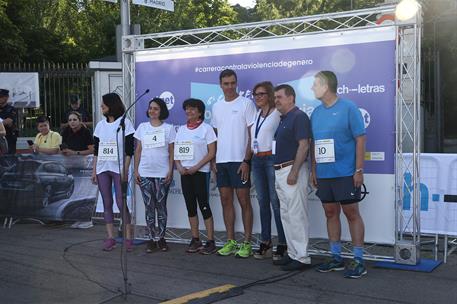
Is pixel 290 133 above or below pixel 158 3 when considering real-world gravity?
below

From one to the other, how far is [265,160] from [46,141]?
4.50 meters

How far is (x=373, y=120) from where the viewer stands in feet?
20.4

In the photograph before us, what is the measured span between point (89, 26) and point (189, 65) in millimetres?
34602

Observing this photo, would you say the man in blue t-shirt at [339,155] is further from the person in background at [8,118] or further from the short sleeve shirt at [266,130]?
the person in background at [8,118]

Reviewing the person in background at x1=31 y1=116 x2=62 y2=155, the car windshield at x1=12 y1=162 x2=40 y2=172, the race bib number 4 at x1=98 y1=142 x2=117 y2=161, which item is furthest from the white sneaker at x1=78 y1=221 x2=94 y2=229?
the race bib number 4 at x1=98 y1=142 x2=117 y2=161

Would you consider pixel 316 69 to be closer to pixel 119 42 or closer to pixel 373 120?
pixel 373 120

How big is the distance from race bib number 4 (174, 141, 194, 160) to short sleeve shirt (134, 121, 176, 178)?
0.20 meters

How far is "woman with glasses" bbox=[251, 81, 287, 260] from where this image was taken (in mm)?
6363

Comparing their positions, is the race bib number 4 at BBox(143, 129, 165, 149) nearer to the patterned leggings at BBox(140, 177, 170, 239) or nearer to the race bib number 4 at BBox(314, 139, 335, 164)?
the patterned leggings at BBox(140, 177, 170, 239)

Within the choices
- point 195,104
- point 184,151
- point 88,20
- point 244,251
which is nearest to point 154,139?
point 184,151

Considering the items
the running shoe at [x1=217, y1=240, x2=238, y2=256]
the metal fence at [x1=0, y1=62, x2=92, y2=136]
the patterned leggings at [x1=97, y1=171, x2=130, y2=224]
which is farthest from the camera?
the metal fence at [x1=0, y1=62, x2=92, y2=136]

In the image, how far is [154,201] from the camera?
717 cm

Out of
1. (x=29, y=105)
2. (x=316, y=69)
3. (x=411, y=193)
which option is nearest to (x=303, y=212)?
(x=411, y=193)

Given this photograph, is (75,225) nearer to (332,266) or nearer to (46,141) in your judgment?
(46,141)
